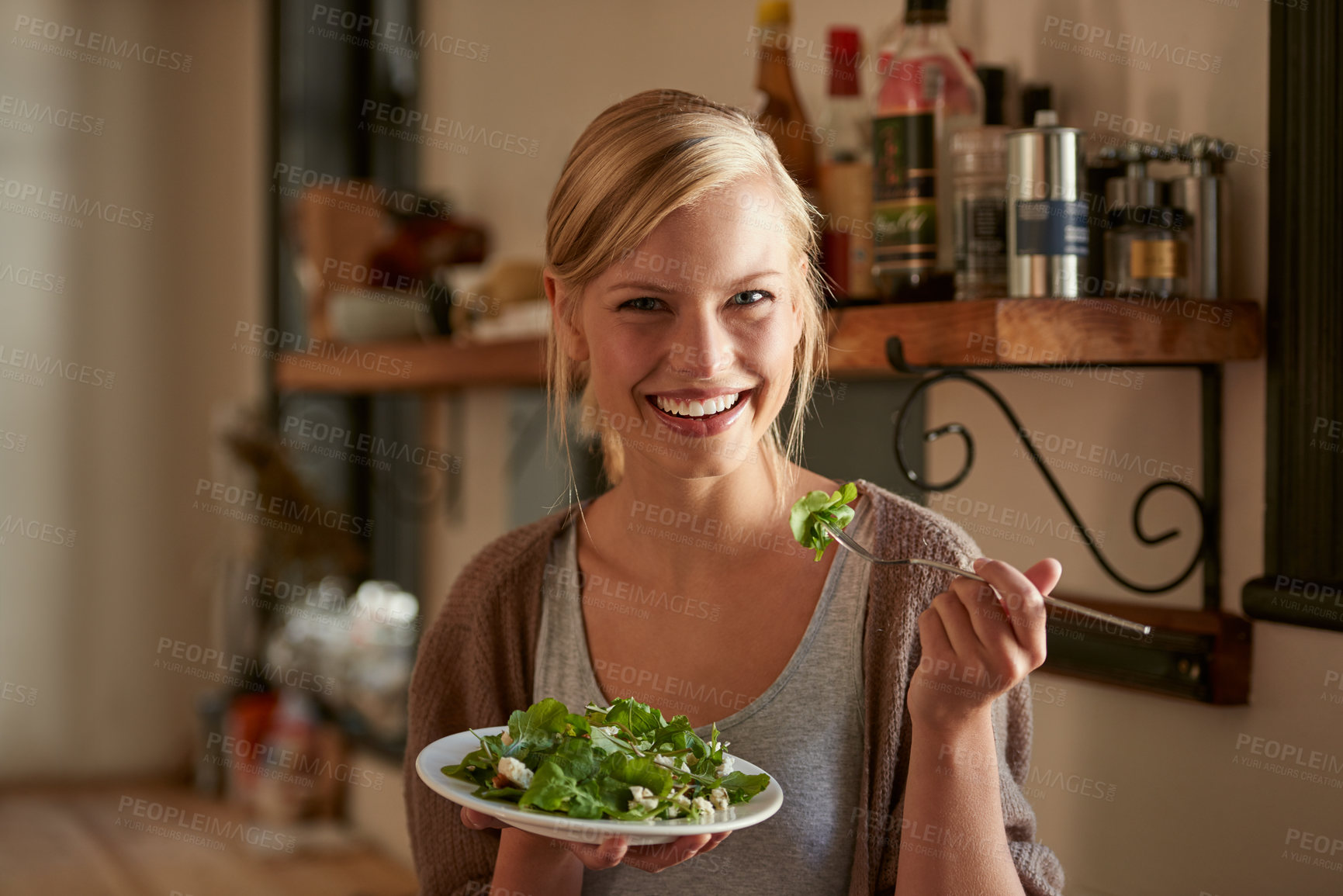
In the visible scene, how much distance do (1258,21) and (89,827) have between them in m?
2.60

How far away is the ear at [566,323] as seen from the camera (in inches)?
41.6

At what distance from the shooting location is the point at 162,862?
7.72ft

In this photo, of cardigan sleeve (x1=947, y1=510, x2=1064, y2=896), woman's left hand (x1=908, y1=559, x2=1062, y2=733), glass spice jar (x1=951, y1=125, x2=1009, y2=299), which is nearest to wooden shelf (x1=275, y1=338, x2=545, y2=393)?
glass spice jar (x1=951, y1=125, x2=1009, y2=299)

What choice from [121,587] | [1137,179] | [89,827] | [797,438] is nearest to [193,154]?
[121,587]

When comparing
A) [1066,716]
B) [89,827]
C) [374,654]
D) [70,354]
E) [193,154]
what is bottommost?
[89,827]

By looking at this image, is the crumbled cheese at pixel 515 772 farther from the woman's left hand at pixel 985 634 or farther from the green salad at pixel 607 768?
the woman's left hand at pixel 985 634

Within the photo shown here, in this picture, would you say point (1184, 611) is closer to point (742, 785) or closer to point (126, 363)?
point (742, 785)

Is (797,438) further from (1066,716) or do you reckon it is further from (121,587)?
(121,587)

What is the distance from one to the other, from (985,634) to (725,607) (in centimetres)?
35

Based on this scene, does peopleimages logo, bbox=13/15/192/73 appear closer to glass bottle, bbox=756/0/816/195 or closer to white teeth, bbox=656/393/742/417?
glass bottle, bbox=756/0/816/195

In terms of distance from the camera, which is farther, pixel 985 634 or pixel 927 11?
pixel 927 11

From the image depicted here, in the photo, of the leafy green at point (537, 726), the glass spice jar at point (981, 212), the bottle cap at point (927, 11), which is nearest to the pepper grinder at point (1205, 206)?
the glass spice jar at point (981, 212)

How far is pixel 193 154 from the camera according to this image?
3.00 m

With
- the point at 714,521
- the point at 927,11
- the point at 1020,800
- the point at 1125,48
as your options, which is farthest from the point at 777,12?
the point at 1020,800
